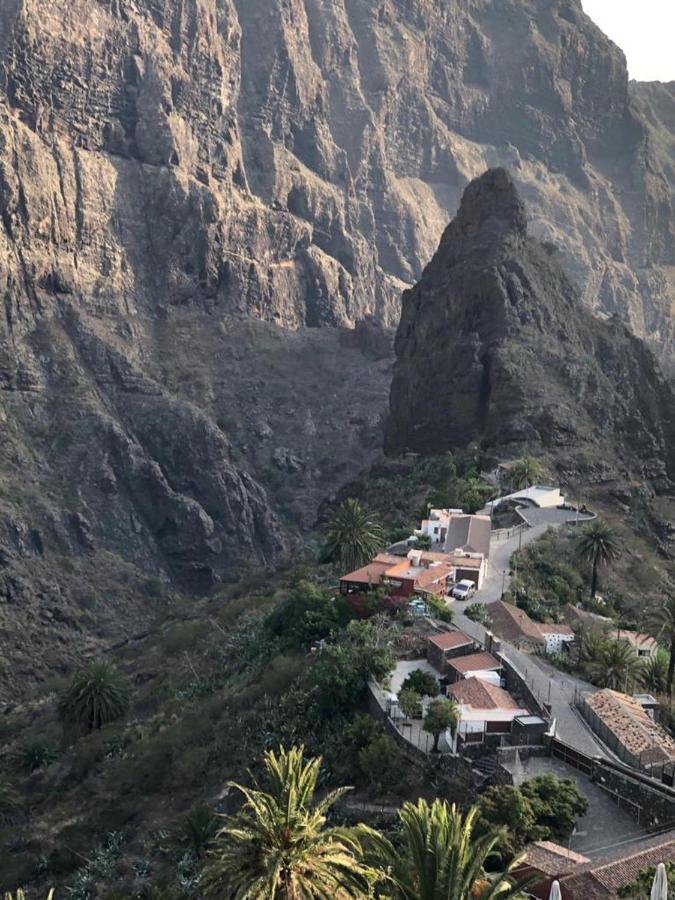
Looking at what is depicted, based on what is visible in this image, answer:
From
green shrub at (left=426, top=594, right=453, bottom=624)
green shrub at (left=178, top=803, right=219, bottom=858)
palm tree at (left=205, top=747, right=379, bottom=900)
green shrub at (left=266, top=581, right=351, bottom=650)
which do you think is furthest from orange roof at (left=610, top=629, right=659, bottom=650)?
palm tree at (left=205, top=747, right=379, bottom=900)

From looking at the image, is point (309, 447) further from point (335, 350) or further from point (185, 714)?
point (185, 714)

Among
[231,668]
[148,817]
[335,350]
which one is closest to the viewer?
[148,817]

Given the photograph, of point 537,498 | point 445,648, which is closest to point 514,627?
point 445,648

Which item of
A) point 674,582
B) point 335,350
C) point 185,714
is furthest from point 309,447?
point 185,714

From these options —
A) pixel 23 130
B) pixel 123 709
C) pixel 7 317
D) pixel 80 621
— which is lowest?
pixel 80 621

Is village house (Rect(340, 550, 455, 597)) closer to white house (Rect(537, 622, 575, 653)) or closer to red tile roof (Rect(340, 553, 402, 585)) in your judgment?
red tile roof (Rect(340, 553, 402, 585))

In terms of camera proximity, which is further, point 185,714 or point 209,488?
point 209,488
